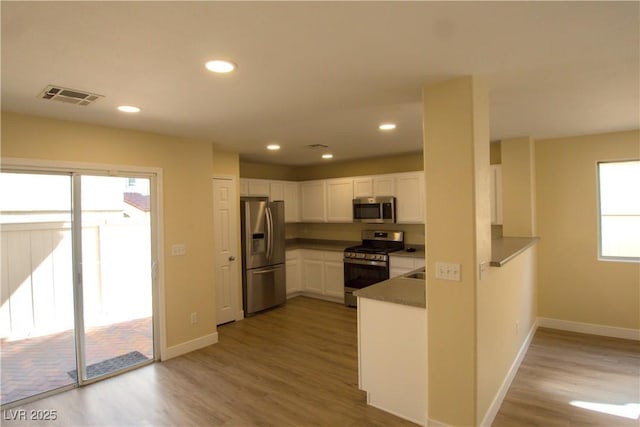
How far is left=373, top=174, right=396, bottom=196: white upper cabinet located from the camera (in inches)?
213

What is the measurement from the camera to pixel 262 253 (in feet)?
17.4

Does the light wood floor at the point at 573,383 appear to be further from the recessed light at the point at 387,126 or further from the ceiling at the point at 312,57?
the recessed light at the point at 387,126

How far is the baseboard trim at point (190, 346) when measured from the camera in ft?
12.1

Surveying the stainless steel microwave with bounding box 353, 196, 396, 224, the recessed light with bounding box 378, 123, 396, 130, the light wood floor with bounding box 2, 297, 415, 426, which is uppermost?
the recessed light with bounding box 378, 123, 396, 130

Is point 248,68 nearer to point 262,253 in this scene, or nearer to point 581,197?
point 262,253

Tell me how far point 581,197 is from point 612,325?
62.6 inches

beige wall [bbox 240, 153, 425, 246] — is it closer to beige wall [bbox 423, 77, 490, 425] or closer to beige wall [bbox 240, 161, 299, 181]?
beige wall [bbox 240, 161, 299, 181]

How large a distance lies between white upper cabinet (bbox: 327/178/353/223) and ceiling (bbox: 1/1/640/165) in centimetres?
275

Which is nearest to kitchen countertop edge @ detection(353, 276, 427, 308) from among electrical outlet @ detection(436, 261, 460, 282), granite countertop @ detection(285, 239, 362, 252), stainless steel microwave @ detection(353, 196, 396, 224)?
electrical outlet @ detection(436, 261, 460, 282)

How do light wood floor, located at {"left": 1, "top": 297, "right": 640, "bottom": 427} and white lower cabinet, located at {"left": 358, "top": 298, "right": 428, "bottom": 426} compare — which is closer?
white lower cabinet, located at {"left": 358, "top": 298, "right": 428, "bottom": 426}

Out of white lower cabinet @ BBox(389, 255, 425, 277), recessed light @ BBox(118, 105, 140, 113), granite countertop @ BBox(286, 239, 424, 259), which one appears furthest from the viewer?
granite countertop @ BBox(286, 239, 424, 259)

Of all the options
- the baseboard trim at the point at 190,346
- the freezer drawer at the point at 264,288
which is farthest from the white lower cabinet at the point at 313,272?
the baseboard trim at the point at 190,346

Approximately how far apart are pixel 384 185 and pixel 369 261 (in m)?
1.24

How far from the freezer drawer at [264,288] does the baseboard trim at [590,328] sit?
12.3ft
